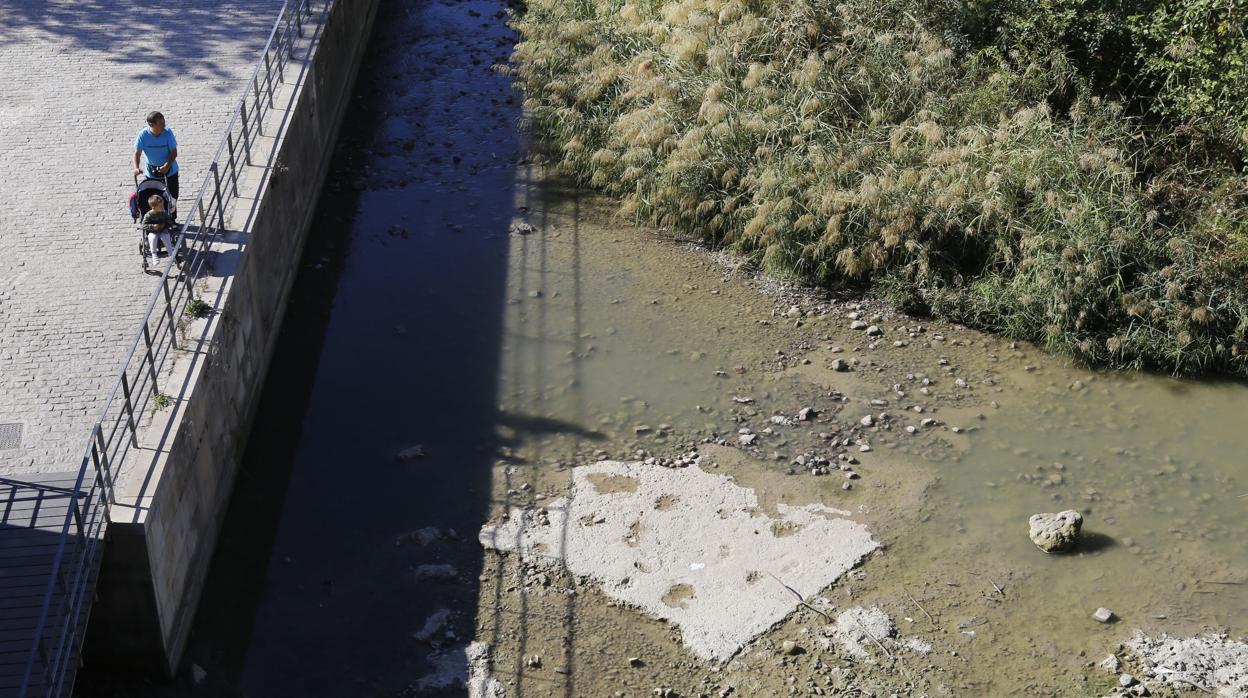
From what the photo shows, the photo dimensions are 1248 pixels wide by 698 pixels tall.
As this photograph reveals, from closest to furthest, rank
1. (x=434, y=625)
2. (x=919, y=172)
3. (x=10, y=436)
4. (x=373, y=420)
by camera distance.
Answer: (x=10, y=436)
(x=434, y=625)
(x=373, y=420)
(x=919, y=172)

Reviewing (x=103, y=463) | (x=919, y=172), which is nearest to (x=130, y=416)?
(x=103, y=463)

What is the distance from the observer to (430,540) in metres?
11.0

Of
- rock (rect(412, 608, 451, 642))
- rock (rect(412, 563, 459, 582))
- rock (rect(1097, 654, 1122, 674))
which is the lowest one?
rock (rect(412, 608, 451, 642))

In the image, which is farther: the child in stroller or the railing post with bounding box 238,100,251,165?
the railing post with bounding box 238,100,251,165

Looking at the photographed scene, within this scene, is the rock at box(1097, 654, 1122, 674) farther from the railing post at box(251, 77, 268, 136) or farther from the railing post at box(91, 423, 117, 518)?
the railing post at box(251, 77, 268, 136)

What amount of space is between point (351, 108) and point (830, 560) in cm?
1158

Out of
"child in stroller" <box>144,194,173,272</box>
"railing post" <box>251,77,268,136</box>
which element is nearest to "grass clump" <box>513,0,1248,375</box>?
"railing post" <box>251,77,268,136</box>

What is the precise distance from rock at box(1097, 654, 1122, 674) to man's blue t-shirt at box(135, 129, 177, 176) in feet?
30.2

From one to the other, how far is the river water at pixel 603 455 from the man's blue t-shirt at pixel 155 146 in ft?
8.79

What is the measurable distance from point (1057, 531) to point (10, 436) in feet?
28.5

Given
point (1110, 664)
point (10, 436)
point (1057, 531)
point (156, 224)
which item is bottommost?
point (1110, 664)

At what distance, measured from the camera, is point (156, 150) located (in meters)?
11.6

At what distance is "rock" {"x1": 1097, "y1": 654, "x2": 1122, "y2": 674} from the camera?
386 inches

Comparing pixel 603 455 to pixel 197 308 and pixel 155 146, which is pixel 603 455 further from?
pixel 155 146
